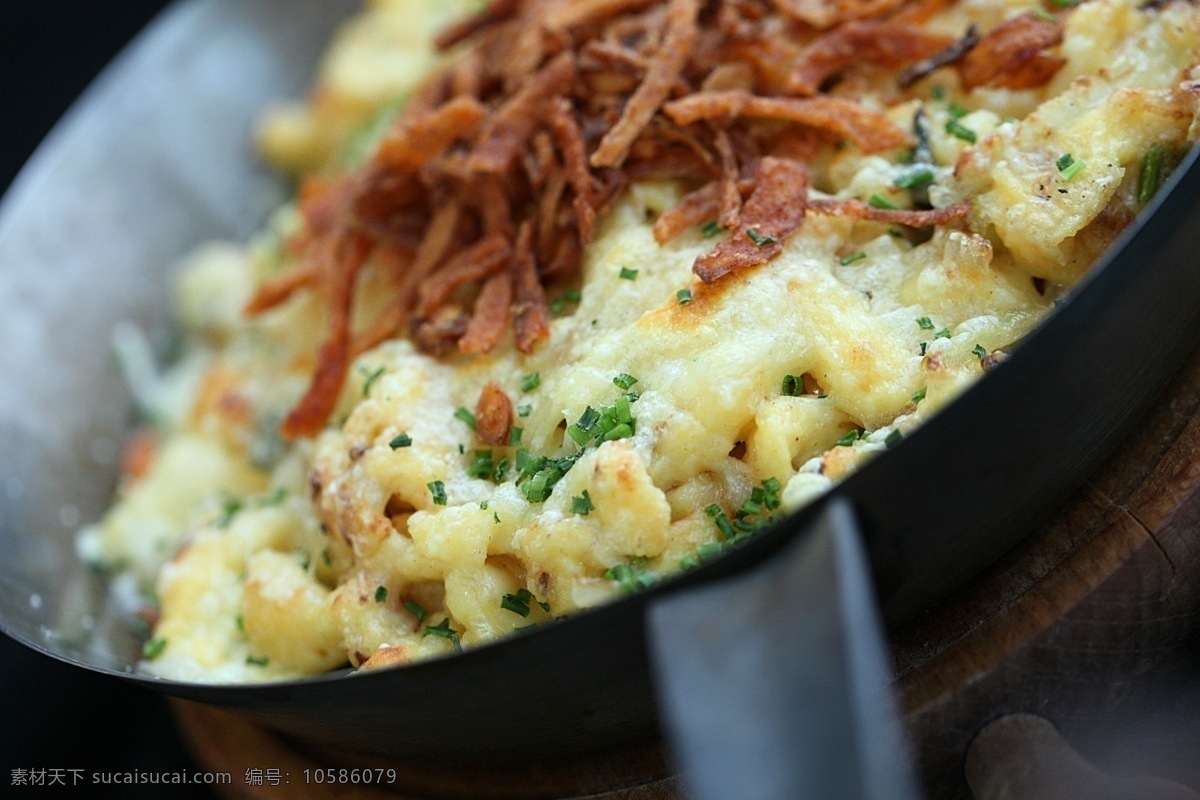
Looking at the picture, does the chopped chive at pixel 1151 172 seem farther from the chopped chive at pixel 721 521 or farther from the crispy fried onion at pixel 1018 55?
the chopped chive at pixel 721 521

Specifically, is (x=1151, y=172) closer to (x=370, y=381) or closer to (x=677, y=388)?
(x=677, y=388)

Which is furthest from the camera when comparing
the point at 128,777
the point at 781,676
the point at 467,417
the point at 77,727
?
the point at 77,727

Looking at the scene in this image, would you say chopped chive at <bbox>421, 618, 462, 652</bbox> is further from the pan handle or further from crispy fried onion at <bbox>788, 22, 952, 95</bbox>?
crispy fried onion at <bbox>788, 22, 952, 95</bbox>

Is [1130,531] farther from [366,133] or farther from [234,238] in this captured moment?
[234,238]

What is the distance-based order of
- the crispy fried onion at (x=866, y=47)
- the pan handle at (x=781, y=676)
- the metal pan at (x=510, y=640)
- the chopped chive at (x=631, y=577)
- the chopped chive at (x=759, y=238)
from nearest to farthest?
the pan handle at (x=781, y=676), the metal pan at (x=510, y=640), the chopped chive at (x=631, y=577), the chopped chive at (x=759, y=238), the crispy fried onion at (x=866, y=47)

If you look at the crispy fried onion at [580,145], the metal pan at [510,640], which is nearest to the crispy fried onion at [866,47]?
the crispy fried onion at [580,145]

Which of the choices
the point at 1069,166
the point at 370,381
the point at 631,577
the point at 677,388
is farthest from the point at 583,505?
the point at 1069,166

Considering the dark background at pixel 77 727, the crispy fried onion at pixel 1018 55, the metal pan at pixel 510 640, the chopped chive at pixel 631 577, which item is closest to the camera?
the metal pan at pixel 510 640

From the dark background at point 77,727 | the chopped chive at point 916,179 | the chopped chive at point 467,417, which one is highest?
the chopped chive at point 916,179
